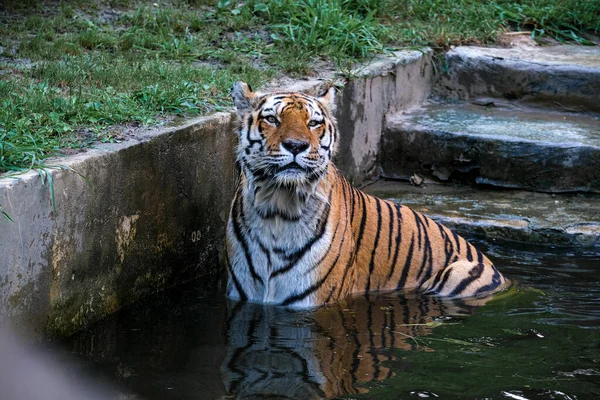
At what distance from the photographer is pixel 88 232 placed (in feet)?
14.5

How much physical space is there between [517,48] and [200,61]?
3.37 m

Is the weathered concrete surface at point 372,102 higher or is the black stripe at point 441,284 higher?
the weathered concrete surface at point 372,102

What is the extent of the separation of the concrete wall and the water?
183 mm

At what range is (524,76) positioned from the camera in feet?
26.7

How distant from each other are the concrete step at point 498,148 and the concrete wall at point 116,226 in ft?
4.85

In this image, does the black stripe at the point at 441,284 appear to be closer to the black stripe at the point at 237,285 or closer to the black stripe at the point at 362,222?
the black stripe at the point at 362,222

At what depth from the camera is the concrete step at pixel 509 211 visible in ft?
20.5

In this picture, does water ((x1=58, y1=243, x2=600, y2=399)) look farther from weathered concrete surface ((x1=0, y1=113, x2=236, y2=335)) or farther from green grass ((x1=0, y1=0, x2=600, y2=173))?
green grass ((x1=0, y1=0, x2=600, y2=173))

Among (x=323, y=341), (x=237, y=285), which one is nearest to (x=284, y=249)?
(x=237, y=285)

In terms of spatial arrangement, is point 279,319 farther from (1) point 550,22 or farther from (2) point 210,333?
(1) point 550,22

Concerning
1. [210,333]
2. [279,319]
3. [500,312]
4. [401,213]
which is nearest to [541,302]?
[500,312]

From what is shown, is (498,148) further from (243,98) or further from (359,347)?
(359,347)

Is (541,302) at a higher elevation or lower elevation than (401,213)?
lower

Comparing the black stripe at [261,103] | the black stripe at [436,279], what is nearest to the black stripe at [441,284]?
the black stripe at [436,279]
